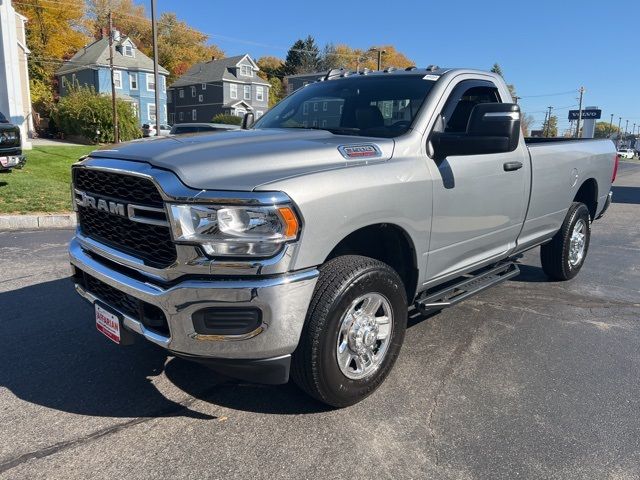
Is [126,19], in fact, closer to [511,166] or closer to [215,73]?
[215,73]

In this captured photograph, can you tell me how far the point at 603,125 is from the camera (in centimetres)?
14638

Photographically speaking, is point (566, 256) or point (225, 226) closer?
point (225, 226)

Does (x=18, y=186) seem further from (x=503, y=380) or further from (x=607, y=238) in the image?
(x=607, y=238)

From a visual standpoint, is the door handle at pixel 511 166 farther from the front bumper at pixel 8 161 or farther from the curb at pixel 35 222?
the front bumper at pixel 8 161

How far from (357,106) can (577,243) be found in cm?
341

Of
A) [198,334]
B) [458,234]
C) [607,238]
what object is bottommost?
[607,238]

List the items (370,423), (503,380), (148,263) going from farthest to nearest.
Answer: (503,380) < (370,423) < (148,263)

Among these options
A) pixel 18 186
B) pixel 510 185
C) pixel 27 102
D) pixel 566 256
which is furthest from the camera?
pixel 27 102

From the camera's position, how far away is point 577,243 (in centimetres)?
589

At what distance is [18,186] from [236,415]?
9.89 metres

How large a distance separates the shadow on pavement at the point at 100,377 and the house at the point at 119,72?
50.0 meters

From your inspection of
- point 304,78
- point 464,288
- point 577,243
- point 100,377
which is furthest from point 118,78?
point 464,288

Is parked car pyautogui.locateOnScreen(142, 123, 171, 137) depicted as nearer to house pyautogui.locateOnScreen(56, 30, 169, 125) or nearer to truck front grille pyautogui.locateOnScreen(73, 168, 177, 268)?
truck front grille pyautogui.locateOnScreen(73, 168, 177, 268)

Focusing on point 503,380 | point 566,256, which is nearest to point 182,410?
point 503,380
